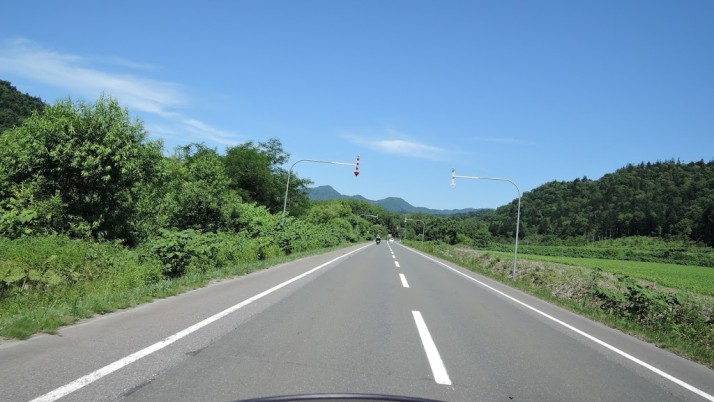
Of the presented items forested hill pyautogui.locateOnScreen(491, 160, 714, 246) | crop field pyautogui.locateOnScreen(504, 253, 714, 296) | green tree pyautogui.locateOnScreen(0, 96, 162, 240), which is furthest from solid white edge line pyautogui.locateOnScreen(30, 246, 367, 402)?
forested hill pyautogui.locateOnScreen(491, 160, 714, 246)

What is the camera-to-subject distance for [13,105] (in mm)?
48094

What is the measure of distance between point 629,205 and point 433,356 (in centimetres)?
11342

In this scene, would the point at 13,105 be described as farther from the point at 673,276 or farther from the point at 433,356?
the point at 673,276

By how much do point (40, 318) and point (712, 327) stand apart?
14573 millimetres

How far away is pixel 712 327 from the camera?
11.2m

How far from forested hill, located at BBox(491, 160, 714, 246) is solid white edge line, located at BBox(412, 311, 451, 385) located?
96185mm

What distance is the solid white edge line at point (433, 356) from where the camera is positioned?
190 inches

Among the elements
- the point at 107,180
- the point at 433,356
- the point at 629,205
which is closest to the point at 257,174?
the point at 107,180

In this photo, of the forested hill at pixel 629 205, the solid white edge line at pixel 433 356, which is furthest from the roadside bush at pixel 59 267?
the forested hill at pixel 629 205

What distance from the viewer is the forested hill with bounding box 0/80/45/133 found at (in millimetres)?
42375

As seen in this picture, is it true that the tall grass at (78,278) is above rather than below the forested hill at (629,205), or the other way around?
below

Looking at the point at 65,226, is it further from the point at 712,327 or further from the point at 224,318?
the point at 712,327

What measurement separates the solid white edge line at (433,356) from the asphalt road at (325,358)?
0.03 metres

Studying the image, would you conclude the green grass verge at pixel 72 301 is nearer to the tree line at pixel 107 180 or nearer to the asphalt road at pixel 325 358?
the asphalt road at pixel 325 358
